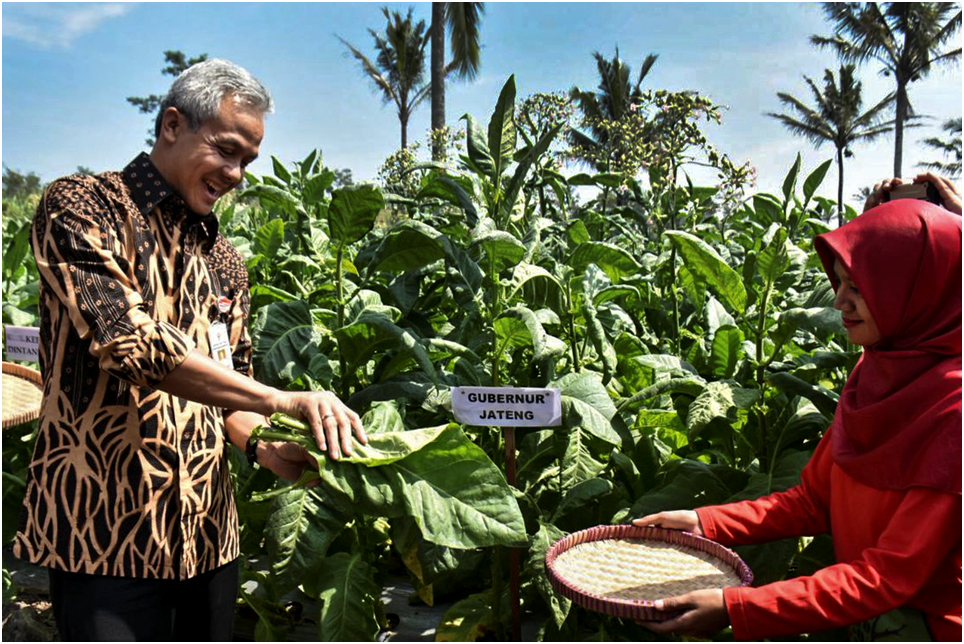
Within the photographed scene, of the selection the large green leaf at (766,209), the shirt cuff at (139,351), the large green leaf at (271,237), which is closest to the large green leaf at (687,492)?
the shirt cuff at (139,351)

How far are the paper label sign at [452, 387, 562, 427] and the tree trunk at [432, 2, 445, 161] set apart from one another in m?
12.7

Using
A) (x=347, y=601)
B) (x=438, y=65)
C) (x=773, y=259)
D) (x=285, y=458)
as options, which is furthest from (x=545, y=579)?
(x=438, y=65)

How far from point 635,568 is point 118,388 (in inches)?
40.8

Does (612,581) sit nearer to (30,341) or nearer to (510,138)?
(510,138)

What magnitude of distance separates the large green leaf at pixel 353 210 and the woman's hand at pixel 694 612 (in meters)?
1.40

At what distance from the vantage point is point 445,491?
1634 millimetres

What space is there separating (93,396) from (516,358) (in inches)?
52.4

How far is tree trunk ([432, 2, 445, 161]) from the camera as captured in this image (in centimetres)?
1436

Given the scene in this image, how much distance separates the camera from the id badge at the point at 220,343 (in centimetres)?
164

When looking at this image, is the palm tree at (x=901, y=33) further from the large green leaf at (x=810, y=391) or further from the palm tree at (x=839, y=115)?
the large green leaf at (x=810, y=391)

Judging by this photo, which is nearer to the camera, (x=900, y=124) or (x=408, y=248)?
(x=408, y=248)

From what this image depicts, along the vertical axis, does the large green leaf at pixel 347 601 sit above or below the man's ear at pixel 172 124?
below

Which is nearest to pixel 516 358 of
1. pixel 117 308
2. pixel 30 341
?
pixel 117 308

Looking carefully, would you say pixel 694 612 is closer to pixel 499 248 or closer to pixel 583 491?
pixel 583 491
